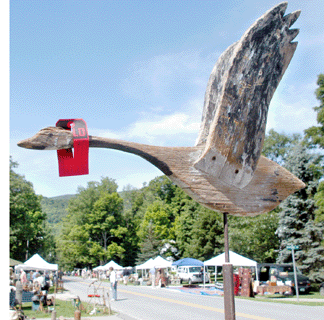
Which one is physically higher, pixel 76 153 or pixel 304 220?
pixel 76 153

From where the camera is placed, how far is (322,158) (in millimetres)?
20438

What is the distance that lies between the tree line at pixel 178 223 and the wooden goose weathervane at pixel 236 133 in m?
14.4

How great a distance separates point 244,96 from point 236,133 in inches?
16.9

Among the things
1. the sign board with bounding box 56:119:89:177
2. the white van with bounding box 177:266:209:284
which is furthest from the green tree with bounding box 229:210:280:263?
the sign board with bounding box 56:119:89:177

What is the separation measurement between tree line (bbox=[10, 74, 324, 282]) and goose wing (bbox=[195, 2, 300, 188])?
14.5 meters

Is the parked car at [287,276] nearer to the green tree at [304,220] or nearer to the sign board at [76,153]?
the green tree at [304,220]

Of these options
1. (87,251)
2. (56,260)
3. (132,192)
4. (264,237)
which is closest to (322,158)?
(264,237)

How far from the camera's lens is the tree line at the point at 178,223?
66.5ft

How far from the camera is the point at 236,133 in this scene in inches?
153

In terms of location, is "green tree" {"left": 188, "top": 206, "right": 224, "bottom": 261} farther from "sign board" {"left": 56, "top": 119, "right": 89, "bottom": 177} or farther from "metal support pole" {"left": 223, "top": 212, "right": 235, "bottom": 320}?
"sign board" {"left": 56, "top": 119, "right": 89, "bottom": 177}

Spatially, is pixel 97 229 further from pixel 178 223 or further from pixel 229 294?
pixel 229 294

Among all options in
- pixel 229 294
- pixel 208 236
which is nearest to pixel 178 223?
pixel 208 236
